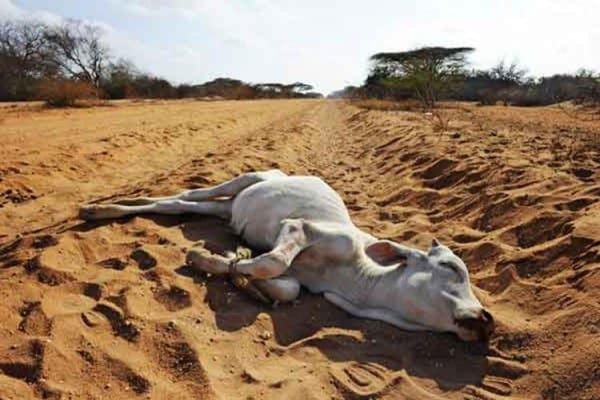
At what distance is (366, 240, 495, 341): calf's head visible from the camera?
2.85 m

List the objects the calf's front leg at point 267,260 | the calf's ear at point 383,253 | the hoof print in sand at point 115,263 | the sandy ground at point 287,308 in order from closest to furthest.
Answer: the sandy ground at point 287,308 < the calf's front leg at point 267,260 < the calf's ear at point 383,253 < the hoof print in sand at point 115,263

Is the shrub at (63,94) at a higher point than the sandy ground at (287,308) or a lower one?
higher

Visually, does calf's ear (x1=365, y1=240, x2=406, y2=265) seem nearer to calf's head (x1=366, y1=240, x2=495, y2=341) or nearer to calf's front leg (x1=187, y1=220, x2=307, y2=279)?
calf's head (x1=366, y1=240, x2=495, y2=341)

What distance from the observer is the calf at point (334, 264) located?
119 inches

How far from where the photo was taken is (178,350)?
9.08ft

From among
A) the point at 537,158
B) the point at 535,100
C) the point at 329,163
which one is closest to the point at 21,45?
the point at 535,100

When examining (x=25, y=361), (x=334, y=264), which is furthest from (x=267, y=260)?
(x=25, y=361)

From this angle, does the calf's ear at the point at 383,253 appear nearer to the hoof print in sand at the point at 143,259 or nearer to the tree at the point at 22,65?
the hoof print in sand at the point at 143,259

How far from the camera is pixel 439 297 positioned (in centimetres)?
300

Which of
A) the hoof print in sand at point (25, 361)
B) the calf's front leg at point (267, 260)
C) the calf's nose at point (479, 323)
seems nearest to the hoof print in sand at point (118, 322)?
the hoof print in sand at point (25, 361)

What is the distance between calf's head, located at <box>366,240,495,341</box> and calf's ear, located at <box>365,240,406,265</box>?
0.17 m

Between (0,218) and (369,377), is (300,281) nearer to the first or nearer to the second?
(369,377)

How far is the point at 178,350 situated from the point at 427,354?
4.35ft

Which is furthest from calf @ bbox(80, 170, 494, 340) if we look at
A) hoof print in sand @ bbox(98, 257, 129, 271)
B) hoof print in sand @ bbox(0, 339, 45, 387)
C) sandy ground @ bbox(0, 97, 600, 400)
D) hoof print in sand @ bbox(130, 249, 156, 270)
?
hoof print in sand @ bbox(0, 339, 45, 387)
